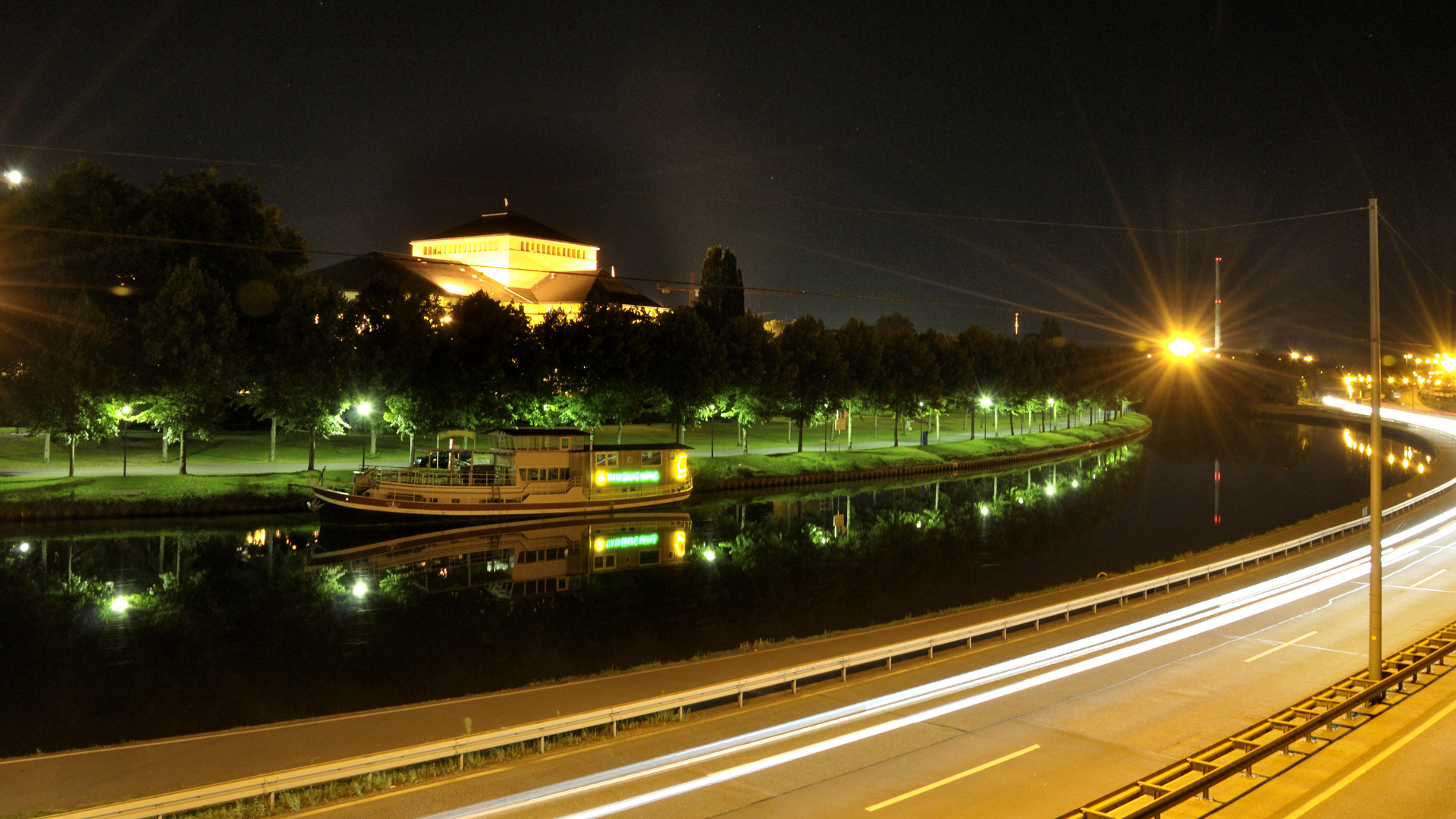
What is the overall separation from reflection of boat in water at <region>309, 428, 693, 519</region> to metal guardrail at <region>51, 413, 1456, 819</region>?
29533 mm

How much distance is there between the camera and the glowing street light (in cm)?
2494

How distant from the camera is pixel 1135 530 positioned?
44.8m

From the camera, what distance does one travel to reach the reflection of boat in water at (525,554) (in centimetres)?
3316

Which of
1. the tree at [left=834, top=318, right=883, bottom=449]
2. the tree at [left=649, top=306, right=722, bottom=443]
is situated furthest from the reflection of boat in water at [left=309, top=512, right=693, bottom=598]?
the tree at [left=834, top=318, right=883, bottom=449]

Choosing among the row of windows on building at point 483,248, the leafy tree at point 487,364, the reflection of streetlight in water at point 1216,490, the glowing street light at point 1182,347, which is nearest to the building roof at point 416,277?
the row of windows on building at point 483,248

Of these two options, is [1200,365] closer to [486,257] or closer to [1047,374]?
[1047,374]

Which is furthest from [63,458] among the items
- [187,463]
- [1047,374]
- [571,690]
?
[1047,374]

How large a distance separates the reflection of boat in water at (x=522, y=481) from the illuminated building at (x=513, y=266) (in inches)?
1416

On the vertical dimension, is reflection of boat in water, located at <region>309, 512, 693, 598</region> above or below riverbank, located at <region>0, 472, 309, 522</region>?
below

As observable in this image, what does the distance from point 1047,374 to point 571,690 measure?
95.1 m

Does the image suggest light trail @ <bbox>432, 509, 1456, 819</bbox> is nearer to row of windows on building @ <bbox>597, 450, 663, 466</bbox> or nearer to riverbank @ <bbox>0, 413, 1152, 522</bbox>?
row of windows on building @ <bbox>597, 450, 663, 466</bbox>

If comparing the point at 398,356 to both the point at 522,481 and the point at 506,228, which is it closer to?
the point at 522,481

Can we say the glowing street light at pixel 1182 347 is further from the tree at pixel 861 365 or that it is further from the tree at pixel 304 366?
the tree at pixel 861 365

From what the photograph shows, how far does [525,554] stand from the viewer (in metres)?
38.6
